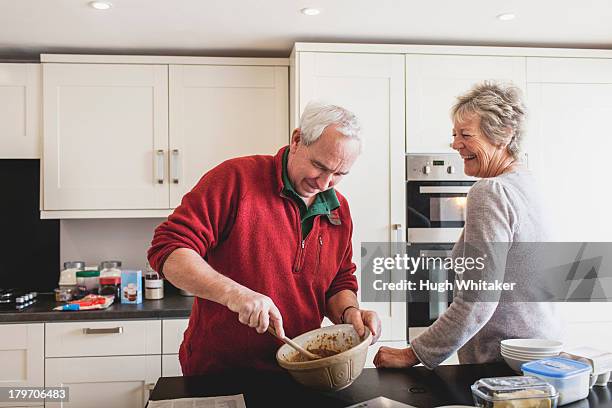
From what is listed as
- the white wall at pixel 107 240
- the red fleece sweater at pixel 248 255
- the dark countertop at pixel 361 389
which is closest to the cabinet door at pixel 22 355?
the white wall at pixel 107 240

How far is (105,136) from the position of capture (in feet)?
9.75

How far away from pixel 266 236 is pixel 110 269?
5.70 feet

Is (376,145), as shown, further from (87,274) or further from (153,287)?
(87,274)

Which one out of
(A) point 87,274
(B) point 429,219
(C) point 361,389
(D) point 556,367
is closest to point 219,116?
(A) point 87,274

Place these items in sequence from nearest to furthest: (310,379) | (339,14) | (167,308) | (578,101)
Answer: (310,379), (339,14), (167,308), (578,101)

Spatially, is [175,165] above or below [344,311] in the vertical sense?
above

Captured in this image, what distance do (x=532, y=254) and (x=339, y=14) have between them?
145cm

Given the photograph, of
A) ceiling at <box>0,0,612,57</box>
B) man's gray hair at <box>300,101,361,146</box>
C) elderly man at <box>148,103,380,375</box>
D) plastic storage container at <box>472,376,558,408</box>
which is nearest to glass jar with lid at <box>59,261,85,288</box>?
ceiling at <box>0,0,612,57</box>

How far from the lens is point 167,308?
109 inches

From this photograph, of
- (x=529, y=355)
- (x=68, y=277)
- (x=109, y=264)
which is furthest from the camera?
(x=109, y=264)

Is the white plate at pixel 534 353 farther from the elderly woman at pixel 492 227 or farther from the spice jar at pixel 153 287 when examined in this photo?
the spice jar at pixel 153 287

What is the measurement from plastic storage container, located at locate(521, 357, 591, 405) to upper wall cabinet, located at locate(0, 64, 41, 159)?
2580mm

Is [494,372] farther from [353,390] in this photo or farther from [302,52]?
[302,52]

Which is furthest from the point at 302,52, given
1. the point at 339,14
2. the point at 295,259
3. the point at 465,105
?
the point at 295,259
